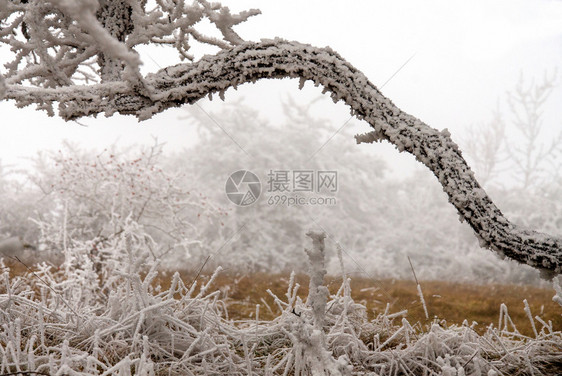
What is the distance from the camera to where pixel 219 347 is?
151 centimetres

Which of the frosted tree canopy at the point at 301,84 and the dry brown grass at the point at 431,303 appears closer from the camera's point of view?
the frosted tree canopy at the point at 301,84

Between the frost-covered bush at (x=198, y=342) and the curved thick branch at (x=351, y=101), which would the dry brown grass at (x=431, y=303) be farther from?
the curved thick branch at (x=351, y=101)

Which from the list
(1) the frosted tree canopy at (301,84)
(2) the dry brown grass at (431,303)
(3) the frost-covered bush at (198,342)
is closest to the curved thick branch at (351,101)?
(1) the frosted tree canopy at (301,84)

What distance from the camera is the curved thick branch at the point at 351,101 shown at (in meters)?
1.47

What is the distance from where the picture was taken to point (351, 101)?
59.4 inches

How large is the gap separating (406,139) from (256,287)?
3345 mm

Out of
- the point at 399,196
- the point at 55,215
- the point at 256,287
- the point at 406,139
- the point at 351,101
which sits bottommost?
the point at 256,287

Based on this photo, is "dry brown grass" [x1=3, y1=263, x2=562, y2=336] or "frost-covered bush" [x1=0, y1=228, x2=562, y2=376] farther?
"dry brown grass" [x1=3, y1=263, x2=562, y2=336]

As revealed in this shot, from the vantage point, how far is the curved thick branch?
1.47 m

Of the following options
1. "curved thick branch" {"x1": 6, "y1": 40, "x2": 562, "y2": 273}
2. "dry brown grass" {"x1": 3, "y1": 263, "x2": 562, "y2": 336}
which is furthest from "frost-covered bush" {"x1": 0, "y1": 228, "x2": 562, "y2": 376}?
"dry brown grass" {"x1": 3, "y1": 263, "x2": 562, "y2": 336}

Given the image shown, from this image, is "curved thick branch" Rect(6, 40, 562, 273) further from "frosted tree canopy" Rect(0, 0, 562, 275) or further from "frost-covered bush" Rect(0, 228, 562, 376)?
"frost-covered bush" Rect(0, 228, 562, 376)

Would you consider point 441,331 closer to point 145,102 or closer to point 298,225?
point 145,102

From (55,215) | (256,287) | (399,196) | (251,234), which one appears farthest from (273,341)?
(399,196)

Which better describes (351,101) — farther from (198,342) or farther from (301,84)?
(198,342)
